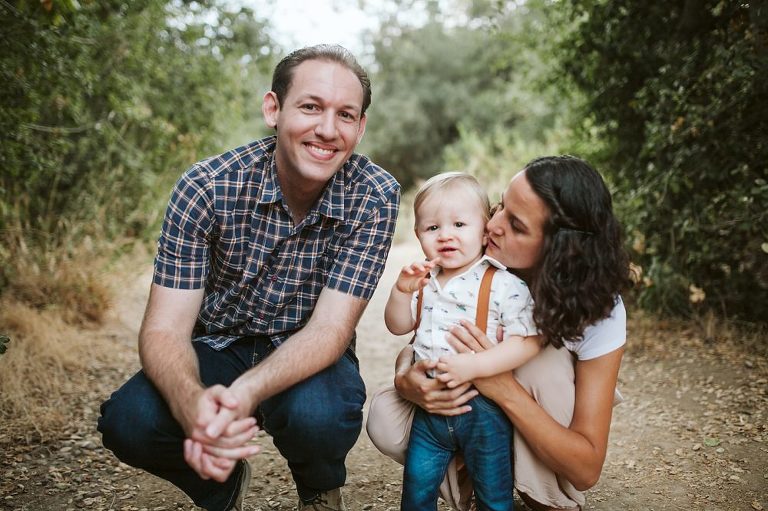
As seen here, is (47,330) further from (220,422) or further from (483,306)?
(483,306)

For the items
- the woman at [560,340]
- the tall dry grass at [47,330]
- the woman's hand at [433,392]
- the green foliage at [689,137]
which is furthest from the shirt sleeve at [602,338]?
the tall dry grass at [47,330]

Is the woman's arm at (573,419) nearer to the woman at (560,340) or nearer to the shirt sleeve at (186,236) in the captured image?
the woman at (560,340)

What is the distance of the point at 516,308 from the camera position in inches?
80.0

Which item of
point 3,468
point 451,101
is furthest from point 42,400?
point 451,101

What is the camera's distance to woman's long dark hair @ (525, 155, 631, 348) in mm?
1964

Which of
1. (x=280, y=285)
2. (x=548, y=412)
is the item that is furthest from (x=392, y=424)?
(x=280, y=285)

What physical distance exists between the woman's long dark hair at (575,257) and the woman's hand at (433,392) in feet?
1.13

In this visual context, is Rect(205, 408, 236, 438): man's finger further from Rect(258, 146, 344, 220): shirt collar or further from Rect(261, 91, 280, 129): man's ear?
Rect(261, 91, 280, 129): man's ear

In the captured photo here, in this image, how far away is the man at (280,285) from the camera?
81.7 inches

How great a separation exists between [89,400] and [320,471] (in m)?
1.99

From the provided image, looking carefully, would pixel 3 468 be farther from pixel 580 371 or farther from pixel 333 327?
pixel 580 371

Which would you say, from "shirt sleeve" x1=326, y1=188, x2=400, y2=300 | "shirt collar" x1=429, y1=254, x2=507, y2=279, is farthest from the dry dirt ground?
"shirt collar" x1=429, y1=254, x2=507, y2=279

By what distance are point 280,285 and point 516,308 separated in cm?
92

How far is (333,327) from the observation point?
2195 mm
